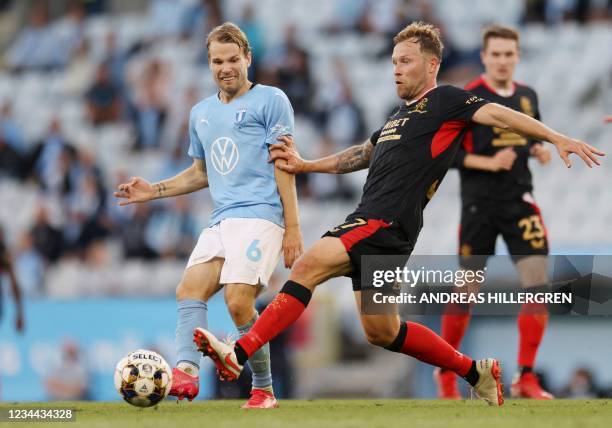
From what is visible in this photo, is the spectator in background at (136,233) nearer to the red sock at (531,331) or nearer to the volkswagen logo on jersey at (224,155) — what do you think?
the red sock at (531,331)

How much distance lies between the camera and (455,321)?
8.41 meters

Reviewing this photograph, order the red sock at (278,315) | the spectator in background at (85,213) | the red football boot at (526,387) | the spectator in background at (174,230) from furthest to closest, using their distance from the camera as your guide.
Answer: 1. the spectator in background at (85,213)
2. the spectator in background at (174,230)
3. the red football boot at (526,387)
4. the red sock at (278,315)

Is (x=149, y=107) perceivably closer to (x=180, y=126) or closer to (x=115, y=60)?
(x=180, y=126)

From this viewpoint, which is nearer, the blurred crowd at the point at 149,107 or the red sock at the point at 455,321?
the red sock at the point at 455,321

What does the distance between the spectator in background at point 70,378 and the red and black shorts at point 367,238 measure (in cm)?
629

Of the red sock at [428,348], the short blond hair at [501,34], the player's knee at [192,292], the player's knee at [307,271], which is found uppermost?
the short blond hair at [501,34]

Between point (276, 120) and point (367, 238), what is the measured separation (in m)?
0.94

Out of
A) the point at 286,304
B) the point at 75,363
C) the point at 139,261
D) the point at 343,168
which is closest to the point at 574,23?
the point at 139,261

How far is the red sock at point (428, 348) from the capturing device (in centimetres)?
663

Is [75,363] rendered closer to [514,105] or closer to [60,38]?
[514,105]

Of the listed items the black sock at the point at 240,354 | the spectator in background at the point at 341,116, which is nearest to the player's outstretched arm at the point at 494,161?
the black sock at the point at 240,354

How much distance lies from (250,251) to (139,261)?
7826mm

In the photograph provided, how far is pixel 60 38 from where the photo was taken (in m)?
19.2

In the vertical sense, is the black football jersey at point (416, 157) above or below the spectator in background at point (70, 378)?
above
